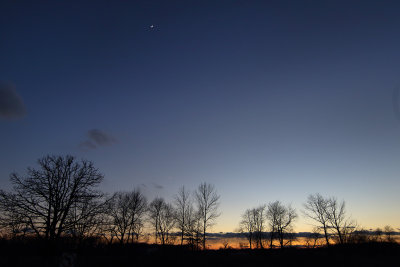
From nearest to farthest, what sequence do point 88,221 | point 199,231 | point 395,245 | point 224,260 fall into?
point 88,221
point 224,260
point 199,231
point 395,245

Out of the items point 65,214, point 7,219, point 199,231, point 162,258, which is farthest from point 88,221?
point 199,231

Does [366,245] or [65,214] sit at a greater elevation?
[65,214]

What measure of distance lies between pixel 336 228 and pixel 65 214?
48296 mm

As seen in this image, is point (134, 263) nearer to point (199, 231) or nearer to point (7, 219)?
point (7, 219)

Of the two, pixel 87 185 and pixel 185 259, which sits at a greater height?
pixel 87 185

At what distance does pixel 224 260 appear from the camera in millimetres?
24453

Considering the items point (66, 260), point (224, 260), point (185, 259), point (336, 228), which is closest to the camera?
point (66, 260)

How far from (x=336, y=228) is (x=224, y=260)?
1224 inches

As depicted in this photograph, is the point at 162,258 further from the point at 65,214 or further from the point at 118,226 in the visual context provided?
the point at 118,226

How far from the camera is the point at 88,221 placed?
2020 cm

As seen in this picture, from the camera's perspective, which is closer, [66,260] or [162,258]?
[66,260]

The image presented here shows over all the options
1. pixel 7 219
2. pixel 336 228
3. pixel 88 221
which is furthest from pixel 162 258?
pixel 336 228

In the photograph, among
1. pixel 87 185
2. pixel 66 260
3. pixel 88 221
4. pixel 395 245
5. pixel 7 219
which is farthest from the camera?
pixel 395 245

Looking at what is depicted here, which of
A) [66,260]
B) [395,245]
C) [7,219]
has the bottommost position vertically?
[395,245]
